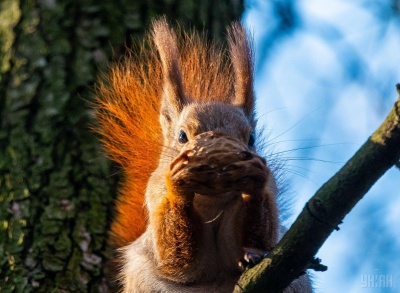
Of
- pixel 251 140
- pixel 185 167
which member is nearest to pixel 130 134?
pixel 251 140

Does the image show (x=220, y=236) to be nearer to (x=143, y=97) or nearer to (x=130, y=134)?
(x=130, y=134)

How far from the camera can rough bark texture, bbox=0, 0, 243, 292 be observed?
118 inches

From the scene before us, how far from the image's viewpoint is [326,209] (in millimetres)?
1717

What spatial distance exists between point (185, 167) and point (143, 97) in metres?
0.98

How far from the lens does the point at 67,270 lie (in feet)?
9.77

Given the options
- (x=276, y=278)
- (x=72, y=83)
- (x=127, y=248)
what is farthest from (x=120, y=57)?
(x=276, y=278)

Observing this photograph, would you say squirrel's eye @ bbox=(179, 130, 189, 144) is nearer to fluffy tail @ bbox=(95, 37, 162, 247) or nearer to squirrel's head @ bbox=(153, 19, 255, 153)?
squirrel's head @ bbox=(153, 19, 255, 153)

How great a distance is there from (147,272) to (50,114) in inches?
33.4

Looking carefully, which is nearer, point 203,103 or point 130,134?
point 203,103

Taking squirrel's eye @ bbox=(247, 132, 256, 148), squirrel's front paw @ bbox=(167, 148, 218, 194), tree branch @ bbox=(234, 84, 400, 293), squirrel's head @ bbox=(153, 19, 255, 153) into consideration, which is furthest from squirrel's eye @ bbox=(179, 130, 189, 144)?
tree branch @ bbox=(234, 84, 400, 293)

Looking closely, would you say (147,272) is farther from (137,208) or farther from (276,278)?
(276,278)

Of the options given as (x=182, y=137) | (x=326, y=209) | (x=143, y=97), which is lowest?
(x=326, y=209)

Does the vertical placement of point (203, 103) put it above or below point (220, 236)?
above

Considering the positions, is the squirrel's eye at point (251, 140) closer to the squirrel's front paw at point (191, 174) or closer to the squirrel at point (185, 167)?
the squirrel at point (185, 167)
